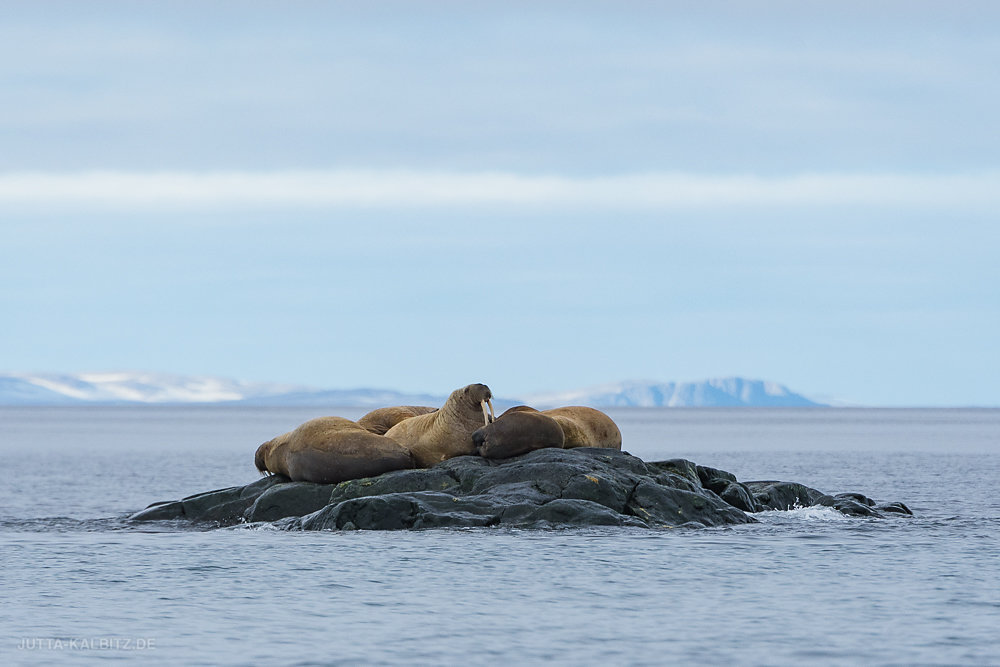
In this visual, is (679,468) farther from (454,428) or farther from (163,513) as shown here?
(163,513)

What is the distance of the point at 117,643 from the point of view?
45.2 feet

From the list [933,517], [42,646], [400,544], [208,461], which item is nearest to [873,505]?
[933,517]

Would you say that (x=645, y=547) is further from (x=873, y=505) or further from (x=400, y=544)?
(x=873, y=505)

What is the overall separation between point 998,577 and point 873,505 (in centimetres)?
1040

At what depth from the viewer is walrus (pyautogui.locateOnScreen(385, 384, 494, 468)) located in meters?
25.3

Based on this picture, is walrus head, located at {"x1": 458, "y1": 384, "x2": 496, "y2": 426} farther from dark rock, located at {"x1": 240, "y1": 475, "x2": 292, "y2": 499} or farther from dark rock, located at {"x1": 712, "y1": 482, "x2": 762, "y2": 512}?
dark rock, located at {"x1": 712, "y1": 482, "x2": 762, "y2": 512}

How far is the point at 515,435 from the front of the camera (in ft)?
80.5

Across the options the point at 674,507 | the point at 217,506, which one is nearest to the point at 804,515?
the point at 674,507

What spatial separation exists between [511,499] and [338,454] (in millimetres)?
4203

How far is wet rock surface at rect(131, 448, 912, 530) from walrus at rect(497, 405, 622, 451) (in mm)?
1337

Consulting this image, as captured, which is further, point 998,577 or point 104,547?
point 104,547

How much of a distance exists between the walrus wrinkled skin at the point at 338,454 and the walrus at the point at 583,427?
8.19ft

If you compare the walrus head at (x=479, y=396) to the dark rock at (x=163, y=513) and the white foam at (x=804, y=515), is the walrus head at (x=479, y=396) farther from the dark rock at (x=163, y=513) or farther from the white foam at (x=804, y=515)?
the dark rock at (x=163, y=513)

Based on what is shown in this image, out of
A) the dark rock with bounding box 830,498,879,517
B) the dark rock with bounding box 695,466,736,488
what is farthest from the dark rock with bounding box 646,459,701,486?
the dark rock with bounding box 830,498,879,517
